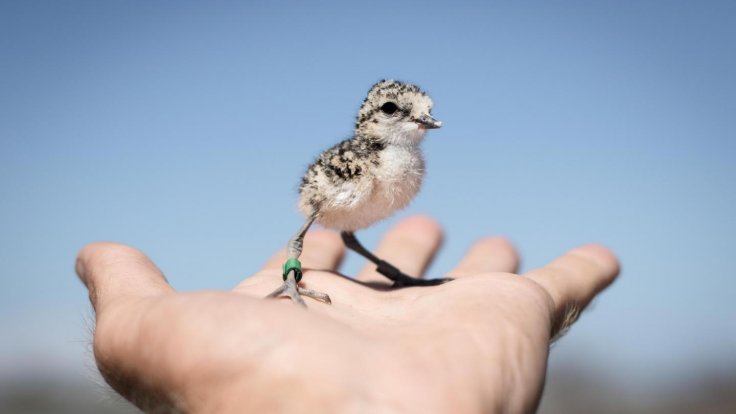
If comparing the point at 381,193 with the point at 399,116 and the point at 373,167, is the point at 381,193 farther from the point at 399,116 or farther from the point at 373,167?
the point at 399,116

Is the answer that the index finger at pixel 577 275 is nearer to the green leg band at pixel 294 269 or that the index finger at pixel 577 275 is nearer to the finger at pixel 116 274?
the green leg band at pixel 294 269

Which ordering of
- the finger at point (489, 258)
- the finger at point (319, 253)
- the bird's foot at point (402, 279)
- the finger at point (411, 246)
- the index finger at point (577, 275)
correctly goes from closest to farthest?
the index finger at point (577, 275) < the bird's foot at point (402, 279) < the finger at point (319, 253) < the finger at point (489, 258) < the finger at point (411, 246)

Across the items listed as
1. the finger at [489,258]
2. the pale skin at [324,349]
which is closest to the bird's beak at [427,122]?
the pale skin at [324,349]

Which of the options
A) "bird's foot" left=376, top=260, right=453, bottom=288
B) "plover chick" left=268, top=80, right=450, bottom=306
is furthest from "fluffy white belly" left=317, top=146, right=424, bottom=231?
"bird's foot" left=376, top=260, right=453, bottom=288

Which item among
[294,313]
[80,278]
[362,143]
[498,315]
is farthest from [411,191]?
[80,278]

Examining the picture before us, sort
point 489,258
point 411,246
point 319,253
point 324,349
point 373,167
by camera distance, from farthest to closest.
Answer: point 411,246
point 489,258
point 319,253
point 373,167
point 324,349

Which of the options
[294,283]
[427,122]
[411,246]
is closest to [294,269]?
[294,283]
